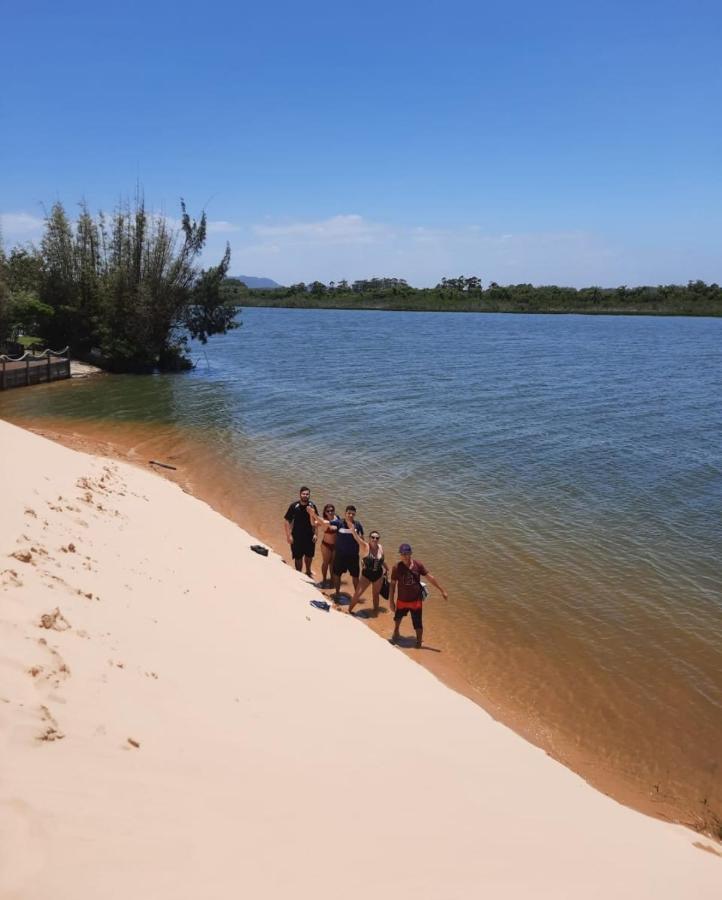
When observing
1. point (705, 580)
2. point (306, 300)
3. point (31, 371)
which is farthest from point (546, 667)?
point (306, 300)

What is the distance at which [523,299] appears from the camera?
130 meters

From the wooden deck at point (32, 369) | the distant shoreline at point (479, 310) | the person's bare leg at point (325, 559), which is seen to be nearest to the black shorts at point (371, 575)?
the person's bare leg at point (325, 559)

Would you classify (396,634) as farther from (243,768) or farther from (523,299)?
(523,299)

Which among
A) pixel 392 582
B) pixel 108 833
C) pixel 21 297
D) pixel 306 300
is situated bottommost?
pixel 392 582

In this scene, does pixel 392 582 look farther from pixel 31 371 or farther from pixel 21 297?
pixel 21 297

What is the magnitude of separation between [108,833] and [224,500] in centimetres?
1362

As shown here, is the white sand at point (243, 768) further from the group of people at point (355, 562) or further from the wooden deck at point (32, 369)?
the wooden deck at point (32, 369)

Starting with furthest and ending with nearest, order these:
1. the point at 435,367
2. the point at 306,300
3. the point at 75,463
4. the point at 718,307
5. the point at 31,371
A: the point at 306,300 < the point at 718,307 < the point at 435,367 < the point at 31,371 < the point at 75,463

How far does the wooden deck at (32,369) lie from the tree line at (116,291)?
12.3 ft

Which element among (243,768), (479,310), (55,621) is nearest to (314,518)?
(55,621)

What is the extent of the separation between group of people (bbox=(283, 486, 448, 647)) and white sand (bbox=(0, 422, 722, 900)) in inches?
49.3

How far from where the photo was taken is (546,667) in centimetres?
991

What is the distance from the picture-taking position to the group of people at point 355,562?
10039mm

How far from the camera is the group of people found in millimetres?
10039
